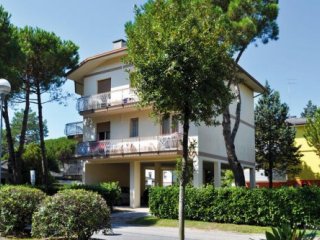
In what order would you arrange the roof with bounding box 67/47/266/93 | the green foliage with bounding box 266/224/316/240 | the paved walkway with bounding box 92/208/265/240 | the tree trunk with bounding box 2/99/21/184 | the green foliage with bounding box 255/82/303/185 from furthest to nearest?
1. the green foliage with bounding box 255/82/303/185
2. the roof with bounding box 67/47/266/93
3. the tree trunk with bounding box 2/99/21/184
4. the paved walkway with bounding box 92/208/265/240
5. the green foliage with bounding box 266/224/316/240

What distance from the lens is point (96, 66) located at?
29781 millimetres

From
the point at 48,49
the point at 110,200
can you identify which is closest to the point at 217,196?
the point at 110,200

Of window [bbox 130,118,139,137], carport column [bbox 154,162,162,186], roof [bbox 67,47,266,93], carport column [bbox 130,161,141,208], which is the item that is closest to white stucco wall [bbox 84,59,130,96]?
roof [bbox 67,47,266,93]

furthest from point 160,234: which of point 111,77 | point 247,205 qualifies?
point 111,77

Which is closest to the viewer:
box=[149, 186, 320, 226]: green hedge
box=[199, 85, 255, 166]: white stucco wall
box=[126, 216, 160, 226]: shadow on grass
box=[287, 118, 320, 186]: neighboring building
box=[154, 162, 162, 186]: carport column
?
box=[149, 186, 320, 226]: green hedge

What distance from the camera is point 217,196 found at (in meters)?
19.1

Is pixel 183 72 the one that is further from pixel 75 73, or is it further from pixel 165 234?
pixel 75 73

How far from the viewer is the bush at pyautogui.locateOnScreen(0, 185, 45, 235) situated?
12.2 meters

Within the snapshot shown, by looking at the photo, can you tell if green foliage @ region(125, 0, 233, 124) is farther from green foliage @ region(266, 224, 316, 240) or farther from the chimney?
the chimney

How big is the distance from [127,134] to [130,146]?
5.94 ft

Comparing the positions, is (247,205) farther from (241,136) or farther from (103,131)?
(103,131)

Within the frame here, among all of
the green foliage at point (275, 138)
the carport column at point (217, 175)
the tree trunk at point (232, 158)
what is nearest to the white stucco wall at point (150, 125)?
the carport column at point (217, 175)

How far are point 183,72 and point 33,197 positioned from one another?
602 cm

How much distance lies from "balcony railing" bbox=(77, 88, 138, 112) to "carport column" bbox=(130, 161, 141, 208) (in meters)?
3.98
